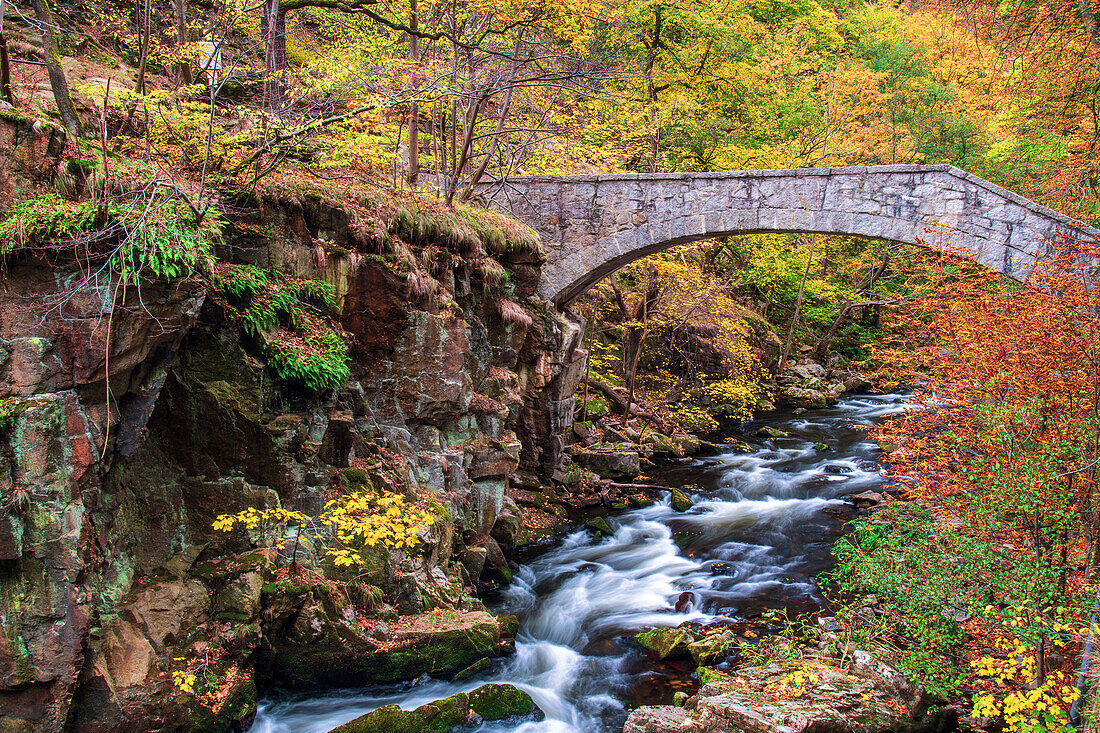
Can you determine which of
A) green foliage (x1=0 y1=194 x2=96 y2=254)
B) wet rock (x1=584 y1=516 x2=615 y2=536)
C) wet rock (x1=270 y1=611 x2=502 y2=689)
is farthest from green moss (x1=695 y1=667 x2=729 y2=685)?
green foliage (x1=0 y1=194 x2=96 y2=254)

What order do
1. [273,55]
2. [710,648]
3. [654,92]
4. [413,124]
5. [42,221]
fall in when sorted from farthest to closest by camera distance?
[654,92]
[413,124]
[273,55]
[710,648]
[42,221]

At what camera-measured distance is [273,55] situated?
8.85 m

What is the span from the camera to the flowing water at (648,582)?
596cm

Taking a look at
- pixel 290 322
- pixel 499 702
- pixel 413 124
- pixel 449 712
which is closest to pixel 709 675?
pixel 499 702

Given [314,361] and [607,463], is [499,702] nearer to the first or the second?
[314,361]

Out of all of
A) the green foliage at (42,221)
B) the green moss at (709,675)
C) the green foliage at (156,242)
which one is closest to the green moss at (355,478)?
the green foliage at (156,242)

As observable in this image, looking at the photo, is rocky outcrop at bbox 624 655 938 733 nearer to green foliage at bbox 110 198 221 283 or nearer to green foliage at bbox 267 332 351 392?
green foliage at bbox 267 332 351 392

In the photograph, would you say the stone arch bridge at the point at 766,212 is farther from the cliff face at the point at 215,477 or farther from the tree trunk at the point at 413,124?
the cliff face at the point at 215,477

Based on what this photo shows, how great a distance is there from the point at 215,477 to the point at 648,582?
5.33m

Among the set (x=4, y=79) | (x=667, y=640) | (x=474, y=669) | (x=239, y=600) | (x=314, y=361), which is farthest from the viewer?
(x=667, y=640)

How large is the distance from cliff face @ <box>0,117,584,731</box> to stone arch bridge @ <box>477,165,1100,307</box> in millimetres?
3265

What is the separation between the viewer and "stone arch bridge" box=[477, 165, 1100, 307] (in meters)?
9.00

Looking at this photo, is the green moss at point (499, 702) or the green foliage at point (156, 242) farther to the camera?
the green moss at point (499, 702)

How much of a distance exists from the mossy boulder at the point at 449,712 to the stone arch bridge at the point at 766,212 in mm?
6842
